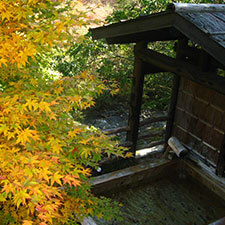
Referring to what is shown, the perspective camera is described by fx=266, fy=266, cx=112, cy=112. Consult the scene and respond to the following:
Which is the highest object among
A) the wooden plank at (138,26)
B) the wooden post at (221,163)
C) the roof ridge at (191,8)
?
the roof ridge at (191,8)

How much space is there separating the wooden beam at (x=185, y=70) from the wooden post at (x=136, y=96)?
142mm

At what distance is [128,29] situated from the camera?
3926 millimetres

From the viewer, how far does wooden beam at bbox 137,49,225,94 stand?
3.92 m

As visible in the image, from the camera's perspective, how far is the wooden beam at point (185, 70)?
3919 mm

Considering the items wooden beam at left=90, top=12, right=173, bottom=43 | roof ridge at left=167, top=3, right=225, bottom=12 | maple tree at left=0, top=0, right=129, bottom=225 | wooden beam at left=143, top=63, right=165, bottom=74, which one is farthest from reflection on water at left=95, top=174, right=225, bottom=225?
roof ridge at left=167, top=3, right=225, bottom=12

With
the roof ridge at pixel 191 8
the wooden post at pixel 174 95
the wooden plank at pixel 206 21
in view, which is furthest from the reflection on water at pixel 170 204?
the roof ridge at pixel 191 8

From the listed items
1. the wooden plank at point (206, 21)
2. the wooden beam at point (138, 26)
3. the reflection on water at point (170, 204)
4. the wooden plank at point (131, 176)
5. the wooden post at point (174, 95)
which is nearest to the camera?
the wooden plank at point (206, 21)

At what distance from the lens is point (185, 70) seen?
4383mm

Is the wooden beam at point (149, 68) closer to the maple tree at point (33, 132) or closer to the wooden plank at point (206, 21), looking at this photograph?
the wooden plank at point (206, 21)

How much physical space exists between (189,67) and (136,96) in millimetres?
1424

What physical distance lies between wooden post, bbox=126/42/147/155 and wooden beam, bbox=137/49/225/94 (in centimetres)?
14

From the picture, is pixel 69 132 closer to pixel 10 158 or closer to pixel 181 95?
pixel 10 158

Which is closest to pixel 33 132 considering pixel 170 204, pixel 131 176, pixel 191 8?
pixel 191 8

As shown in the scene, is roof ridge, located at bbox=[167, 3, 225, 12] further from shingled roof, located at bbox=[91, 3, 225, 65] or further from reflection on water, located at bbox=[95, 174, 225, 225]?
reflection on water, located at bbox=[95, 174, 225, 225]
